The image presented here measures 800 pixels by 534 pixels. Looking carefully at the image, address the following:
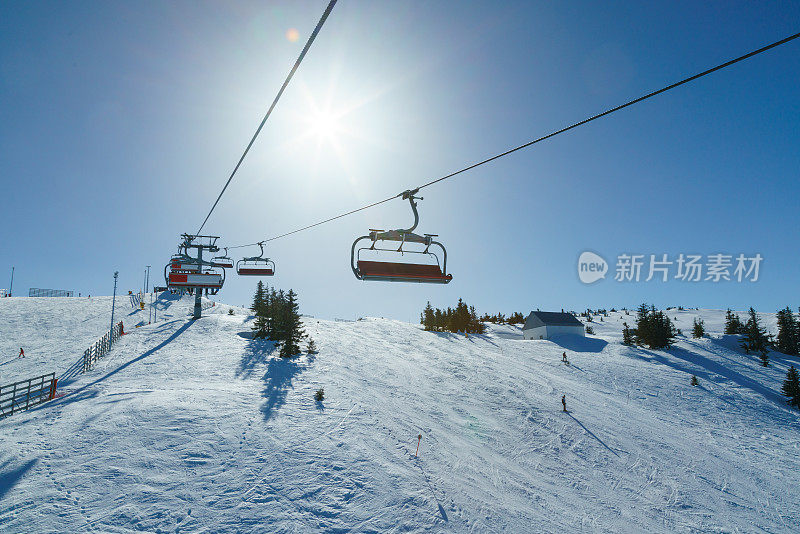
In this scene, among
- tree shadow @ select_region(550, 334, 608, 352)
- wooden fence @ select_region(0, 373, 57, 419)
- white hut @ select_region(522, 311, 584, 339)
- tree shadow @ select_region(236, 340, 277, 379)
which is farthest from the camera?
white hut @ select_region(522, 311, 584, 339)

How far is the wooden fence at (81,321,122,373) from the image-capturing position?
24.7 meters

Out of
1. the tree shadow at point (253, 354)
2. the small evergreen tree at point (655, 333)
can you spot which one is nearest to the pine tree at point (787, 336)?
the small evergreen tree at point (655, 333)

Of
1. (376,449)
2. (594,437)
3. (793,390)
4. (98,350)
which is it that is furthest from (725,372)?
(98,350)

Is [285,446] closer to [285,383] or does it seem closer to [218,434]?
[218,434]

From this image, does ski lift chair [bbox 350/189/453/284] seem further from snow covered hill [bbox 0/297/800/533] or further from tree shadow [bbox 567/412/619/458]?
tree shadow [bbox 567/412/619/458]

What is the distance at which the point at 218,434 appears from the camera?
1452 cm

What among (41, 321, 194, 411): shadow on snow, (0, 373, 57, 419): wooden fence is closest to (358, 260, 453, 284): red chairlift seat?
(0, 373, 57, 419): wooden fence

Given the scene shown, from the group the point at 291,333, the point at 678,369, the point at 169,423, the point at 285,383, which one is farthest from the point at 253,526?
the point at 678,369

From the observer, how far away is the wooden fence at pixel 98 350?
81.0 feet

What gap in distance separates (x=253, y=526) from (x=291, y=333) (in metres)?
19.5

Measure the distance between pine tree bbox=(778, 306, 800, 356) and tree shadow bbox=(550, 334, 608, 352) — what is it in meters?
24.7

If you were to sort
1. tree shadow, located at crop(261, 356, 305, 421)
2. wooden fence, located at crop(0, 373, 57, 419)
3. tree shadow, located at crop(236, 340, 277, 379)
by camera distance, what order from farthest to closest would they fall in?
1. tree shadow, located at crop(236, 340, 277, 379)
2. tree shadow, located at crop(261, 356, 305, 421)
3. wooden fence, located at crop(0, 373, 57, 419)

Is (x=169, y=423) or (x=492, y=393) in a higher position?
(x=169, y=423)

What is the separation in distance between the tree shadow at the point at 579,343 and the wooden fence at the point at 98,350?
51436 millimetres
